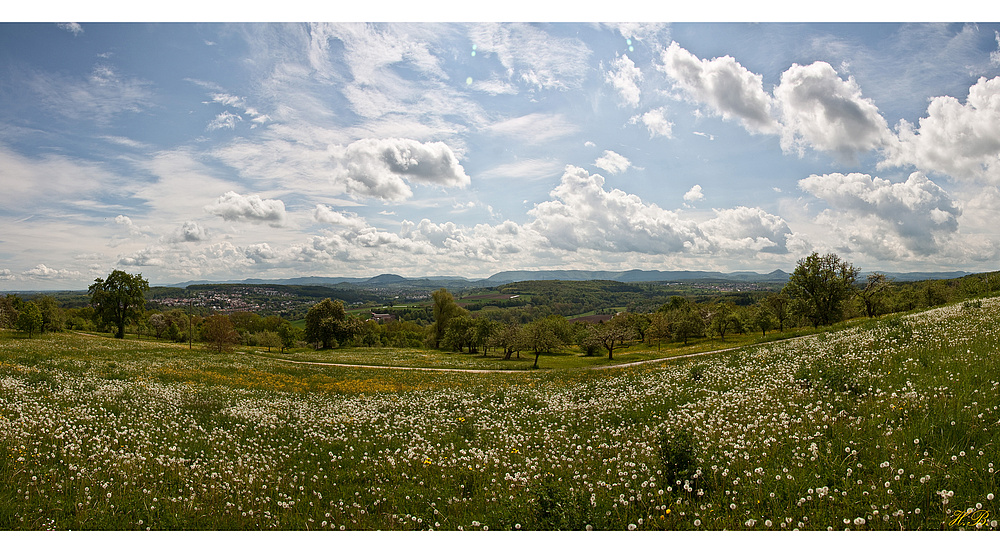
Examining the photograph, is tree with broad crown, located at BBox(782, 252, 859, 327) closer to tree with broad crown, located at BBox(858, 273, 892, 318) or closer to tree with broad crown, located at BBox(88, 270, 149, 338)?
tree with broad crown, located at BBox(858, 273, 892, 318)

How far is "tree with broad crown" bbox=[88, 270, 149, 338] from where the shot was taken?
65875 millimetres

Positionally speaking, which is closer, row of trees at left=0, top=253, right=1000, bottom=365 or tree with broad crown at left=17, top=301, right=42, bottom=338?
tree with broad crown at left=17, top=301, right=42, bottom=338

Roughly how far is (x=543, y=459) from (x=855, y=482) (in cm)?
512

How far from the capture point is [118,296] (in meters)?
66.7

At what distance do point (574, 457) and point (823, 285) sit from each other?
67.2m

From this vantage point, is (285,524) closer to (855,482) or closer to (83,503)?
(83,503)

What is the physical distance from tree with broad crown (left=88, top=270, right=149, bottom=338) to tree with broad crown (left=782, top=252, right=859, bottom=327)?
10458 cm

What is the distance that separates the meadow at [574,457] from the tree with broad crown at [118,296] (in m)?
69.3

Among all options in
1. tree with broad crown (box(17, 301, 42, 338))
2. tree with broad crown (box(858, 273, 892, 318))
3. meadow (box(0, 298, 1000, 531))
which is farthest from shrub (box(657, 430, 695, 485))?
tree with broad crown (box(17, 301, 42, 338))

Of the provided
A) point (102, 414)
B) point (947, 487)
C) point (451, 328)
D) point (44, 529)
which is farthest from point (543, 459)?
point (451, 328)

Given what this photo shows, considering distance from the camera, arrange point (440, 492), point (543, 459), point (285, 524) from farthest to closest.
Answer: point (543, 459) < point (440, 492) < point (285, 524)

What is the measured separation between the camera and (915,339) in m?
12.6
